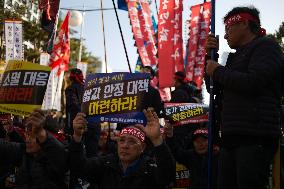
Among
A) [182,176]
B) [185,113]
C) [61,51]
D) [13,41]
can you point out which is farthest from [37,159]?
[61,51]

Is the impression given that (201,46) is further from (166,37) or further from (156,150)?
(156,150)

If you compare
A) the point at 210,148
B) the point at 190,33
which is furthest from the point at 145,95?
the point at 190,33

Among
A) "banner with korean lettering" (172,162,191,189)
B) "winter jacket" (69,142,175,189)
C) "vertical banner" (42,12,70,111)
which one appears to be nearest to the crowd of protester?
"winter jacket" (69,142,175,189)

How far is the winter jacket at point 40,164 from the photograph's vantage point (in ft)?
11.3

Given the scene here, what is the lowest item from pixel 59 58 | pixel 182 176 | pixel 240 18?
pixel 182 176

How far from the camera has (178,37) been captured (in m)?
10.0

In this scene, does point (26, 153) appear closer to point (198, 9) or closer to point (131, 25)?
point (131, 25)

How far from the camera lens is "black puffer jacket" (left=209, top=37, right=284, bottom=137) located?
8.32ft

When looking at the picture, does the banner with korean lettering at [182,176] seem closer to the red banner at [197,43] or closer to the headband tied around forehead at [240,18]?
the headband tied around forehead at [240,18]

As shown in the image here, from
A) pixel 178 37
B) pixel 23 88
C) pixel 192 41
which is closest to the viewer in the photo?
pixel 23 88

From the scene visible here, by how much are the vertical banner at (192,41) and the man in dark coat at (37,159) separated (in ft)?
25.3

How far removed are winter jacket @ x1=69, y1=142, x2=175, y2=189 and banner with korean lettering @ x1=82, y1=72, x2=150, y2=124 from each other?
34 centimetres

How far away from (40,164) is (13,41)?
789 centimetres

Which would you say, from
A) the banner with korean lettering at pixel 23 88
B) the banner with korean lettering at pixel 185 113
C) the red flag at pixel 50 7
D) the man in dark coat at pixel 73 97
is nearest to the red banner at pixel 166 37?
the red flag at pixel 50 7
